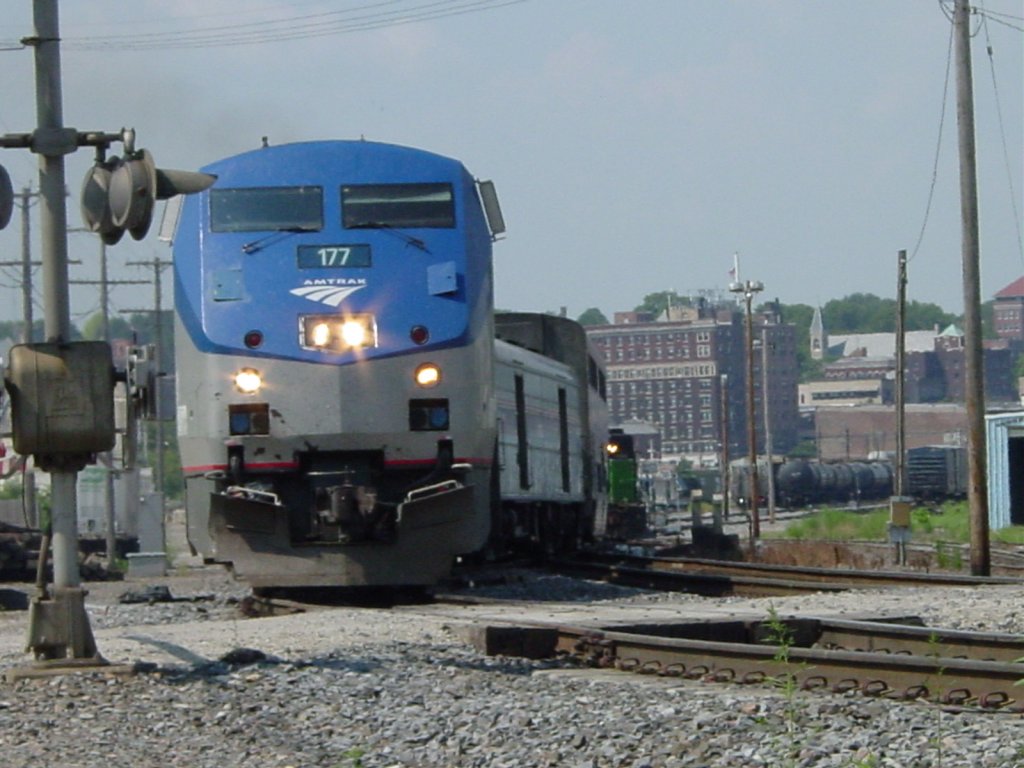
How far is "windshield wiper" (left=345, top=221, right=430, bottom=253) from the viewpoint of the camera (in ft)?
50.2

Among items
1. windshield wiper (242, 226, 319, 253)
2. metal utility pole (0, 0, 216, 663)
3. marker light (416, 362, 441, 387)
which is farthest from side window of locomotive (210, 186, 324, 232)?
metal utility pole (0, 0, 216, 663)

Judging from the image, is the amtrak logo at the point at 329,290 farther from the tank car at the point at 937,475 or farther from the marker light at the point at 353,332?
the tank car at the point at 937,475

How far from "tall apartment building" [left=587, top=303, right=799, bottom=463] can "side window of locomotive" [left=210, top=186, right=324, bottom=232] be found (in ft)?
546

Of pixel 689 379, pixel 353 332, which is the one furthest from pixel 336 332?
pixel 689 379

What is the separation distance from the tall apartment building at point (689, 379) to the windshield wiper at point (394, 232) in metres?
166

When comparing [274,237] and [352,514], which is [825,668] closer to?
[352,514]

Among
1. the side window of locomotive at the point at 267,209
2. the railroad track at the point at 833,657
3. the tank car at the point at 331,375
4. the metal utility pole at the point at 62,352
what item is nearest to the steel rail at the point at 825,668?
the railroad track at the point at 833,657

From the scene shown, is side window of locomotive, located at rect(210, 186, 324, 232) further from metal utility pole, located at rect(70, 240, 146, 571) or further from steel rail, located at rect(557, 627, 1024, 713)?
metal utility pole, located at rect(70, 240, 146, 571)

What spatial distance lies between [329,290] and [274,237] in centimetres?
69

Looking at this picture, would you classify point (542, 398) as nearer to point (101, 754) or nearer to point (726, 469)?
point (101, 754)

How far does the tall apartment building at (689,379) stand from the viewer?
602 ft

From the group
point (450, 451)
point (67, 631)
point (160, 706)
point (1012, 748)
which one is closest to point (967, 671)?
point (1012, 748)

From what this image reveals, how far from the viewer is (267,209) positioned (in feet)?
50.6

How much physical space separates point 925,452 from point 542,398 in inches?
1896
